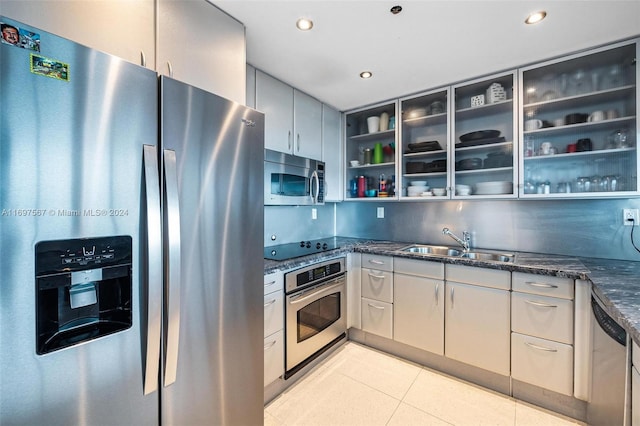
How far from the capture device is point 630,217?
1948 mm

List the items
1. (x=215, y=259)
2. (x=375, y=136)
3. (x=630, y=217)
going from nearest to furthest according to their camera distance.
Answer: (x=215, y=259), (x=630, y=217), (x=375, y=136)

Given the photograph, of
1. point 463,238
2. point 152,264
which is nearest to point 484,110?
point 463,238

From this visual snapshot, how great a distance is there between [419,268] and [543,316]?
799mm

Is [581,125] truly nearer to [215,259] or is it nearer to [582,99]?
[582,99]

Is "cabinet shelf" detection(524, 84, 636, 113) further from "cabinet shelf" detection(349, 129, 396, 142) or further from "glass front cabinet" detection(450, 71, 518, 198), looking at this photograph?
"cabinet shelf" detection(349, 129, 396, 142)

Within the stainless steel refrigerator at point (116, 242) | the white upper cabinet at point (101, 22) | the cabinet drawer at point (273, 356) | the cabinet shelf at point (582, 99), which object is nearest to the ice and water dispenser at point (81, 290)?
the stainless steel refrigerator at point (116, 242)

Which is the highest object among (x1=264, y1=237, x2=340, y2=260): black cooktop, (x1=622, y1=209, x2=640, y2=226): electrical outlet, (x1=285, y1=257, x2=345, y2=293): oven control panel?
(x1=622, y1=209, x2=640, y2=226): electrical outlet

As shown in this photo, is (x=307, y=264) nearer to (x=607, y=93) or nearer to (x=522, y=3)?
(x=522, y=3)

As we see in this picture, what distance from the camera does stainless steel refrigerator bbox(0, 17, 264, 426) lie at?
0.73 m

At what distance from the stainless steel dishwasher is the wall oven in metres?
1.60

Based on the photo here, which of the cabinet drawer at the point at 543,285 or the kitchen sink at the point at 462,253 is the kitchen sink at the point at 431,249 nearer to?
the kitchen sink at the point at 462,253

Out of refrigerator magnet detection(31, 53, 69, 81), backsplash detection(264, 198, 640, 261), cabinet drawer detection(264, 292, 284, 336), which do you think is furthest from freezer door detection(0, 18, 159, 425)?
backsplash detection(264, 198, 640, 261)

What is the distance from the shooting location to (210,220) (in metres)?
1.13

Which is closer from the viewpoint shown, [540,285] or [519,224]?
[540,285]
